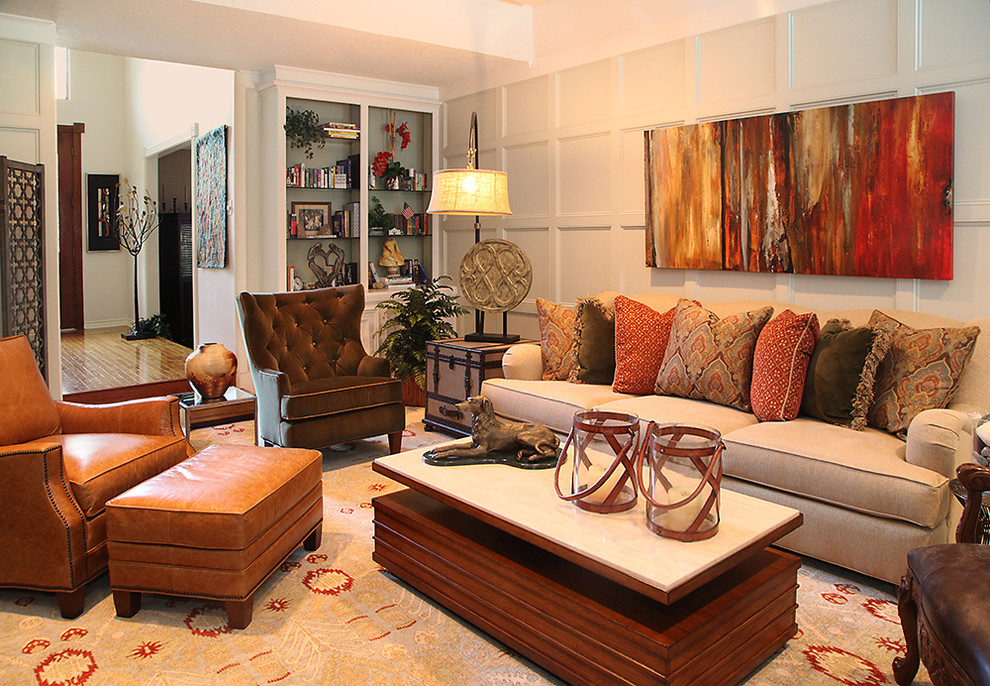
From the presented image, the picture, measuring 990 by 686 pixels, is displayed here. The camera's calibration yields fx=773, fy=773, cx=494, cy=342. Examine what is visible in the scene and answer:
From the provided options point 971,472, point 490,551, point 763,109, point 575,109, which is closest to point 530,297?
point 575,109

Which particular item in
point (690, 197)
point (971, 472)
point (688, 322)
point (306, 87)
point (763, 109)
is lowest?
point (971, 472)

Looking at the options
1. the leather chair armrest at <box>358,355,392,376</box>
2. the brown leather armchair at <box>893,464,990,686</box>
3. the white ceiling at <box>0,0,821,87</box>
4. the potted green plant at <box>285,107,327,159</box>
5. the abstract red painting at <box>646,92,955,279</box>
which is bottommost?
the brown leather armchair at <box>893,464,990,686</box>

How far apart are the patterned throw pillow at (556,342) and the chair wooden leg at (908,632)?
2.44m

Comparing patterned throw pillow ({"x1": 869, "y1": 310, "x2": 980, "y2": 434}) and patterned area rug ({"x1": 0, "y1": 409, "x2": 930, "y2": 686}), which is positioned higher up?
patterned throw pillow ({"x1": 869, "y1": 310, "x2": 980, "y2": 434})

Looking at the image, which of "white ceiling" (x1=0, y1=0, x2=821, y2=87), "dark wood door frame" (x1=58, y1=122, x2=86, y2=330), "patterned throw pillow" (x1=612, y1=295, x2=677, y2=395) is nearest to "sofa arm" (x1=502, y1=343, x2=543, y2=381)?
"patterned throw pillow" (x1=612, y1=295, x2=677, y2=395)

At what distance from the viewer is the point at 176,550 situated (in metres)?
2.50

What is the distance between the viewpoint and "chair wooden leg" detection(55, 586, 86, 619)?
8.41 feet

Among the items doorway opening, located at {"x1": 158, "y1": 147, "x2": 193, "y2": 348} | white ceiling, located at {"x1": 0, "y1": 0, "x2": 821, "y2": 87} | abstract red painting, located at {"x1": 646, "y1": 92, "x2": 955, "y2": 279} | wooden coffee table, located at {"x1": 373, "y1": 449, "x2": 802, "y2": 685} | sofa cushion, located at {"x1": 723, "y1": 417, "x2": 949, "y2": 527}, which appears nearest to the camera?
wooden coffee table, located at {"x1": 373, "y1": 449, "x2": 802, "y2": 685}

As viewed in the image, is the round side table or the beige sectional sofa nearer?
the round side table

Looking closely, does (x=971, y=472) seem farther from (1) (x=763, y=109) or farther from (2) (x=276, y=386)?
(2) (x=276, y=386)

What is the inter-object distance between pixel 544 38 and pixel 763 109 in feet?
6.18

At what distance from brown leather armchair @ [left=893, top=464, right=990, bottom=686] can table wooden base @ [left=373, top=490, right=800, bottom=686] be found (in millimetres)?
358

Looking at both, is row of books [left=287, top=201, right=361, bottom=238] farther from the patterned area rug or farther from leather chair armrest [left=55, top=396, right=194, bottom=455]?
the patterned area rug

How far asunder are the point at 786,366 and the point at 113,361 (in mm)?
6646
